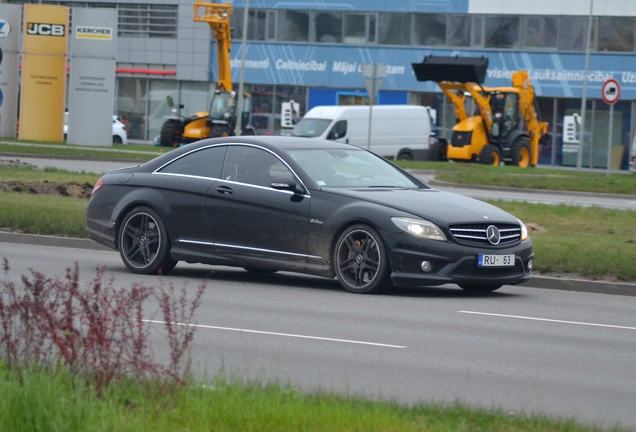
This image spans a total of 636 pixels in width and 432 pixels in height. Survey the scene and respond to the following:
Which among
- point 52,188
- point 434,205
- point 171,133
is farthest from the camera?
point 171,133

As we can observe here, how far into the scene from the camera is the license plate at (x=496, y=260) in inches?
433

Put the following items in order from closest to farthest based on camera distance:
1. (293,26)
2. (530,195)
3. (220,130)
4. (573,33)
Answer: (530,195) → (220,130) → (573,33) → (293,26)

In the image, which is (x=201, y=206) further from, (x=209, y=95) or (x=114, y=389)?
(x=209, y=95)

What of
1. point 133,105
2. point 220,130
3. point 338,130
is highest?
point 133,105

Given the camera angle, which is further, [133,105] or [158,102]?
[133,105]

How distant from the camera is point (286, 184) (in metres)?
11.5

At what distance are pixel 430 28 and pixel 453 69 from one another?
610 inches

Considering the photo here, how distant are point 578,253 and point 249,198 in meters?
4.58

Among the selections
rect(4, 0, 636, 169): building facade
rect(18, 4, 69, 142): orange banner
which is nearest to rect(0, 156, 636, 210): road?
rect(18, 4, 69, 142): orange banner

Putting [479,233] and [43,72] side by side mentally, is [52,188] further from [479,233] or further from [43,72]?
[43,72]

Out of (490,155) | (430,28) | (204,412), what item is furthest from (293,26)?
(204,412)

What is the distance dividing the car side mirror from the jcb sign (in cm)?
3697

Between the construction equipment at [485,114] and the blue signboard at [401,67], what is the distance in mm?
10513

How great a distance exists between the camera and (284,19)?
5994 cm
